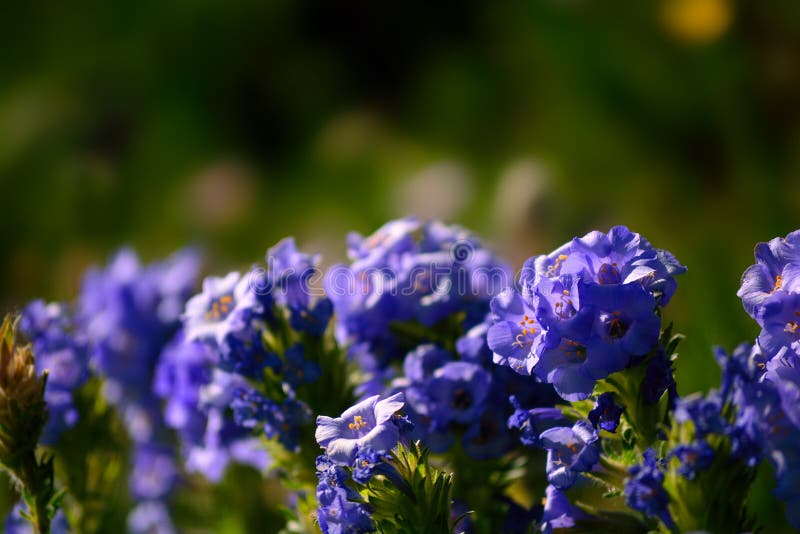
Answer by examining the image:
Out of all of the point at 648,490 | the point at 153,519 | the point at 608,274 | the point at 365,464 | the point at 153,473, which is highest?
the point at 153,473

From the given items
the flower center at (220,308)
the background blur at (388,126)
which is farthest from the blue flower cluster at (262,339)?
the background blur at (388,126)

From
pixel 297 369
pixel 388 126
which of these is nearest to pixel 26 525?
pixel 297 369

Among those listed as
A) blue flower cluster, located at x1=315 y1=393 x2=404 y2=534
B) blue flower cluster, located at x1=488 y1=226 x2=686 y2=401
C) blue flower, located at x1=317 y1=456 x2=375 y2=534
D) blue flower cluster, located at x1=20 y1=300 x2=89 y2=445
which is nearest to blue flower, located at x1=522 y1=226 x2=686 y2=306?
blue flower cluster, located at x1=488 y1=226 x2=686 y2=401

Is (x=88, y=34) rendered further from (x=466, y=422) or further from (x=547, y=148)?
(x=466, y=422)

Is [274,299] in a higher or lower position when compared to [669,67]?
lower

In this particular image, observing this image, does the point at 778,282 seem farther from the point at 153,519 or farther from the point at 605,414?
the point at 153,519

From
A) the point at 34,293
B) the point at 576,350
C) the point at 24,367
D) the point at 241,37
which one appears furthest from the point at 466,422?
the point at 241,37
